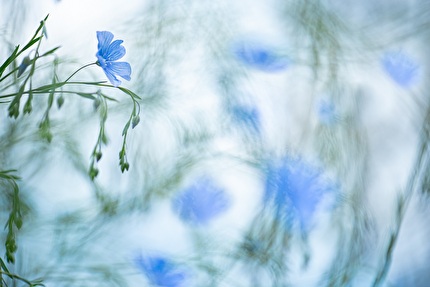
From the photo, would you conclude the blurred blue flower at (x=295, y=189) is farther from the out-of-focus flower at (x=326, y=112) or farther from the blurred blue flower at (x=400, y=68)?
the blurred blue flower at (x=400, y=68)

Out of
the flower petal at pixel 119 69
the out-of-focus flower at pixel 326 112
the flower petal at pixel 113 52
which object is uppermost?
the flower petal at pixel 113 52

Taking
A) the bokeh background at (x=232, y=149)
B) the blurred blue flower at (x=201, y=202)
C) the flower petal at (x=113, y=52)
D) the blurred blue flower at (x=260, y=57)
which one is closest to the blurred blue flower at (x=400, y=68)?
the bokeh background at (x=232, y=149)

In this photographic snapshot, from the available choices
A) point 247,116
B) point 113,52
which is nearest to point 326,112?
point 247,116

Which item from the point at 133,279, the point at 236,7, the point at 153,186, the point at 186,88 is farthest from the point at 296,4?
the point at 133,279

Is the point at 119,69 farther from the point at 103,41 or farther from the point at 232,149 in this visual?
the point at 232,149

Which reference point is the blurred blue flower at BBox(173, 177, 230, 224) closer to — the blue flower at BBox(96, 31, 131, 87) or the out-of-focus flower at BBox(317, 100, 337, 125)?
the out-of-focus flower at BBox(317, 100, 337, 125)

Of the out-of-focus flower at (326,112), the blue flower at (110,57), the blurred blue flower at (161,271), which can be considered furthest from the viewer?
the out-of-focus flower at (326,112)

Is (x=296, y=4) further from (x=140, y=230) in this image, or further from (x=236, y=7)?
(x=140, y=230)
